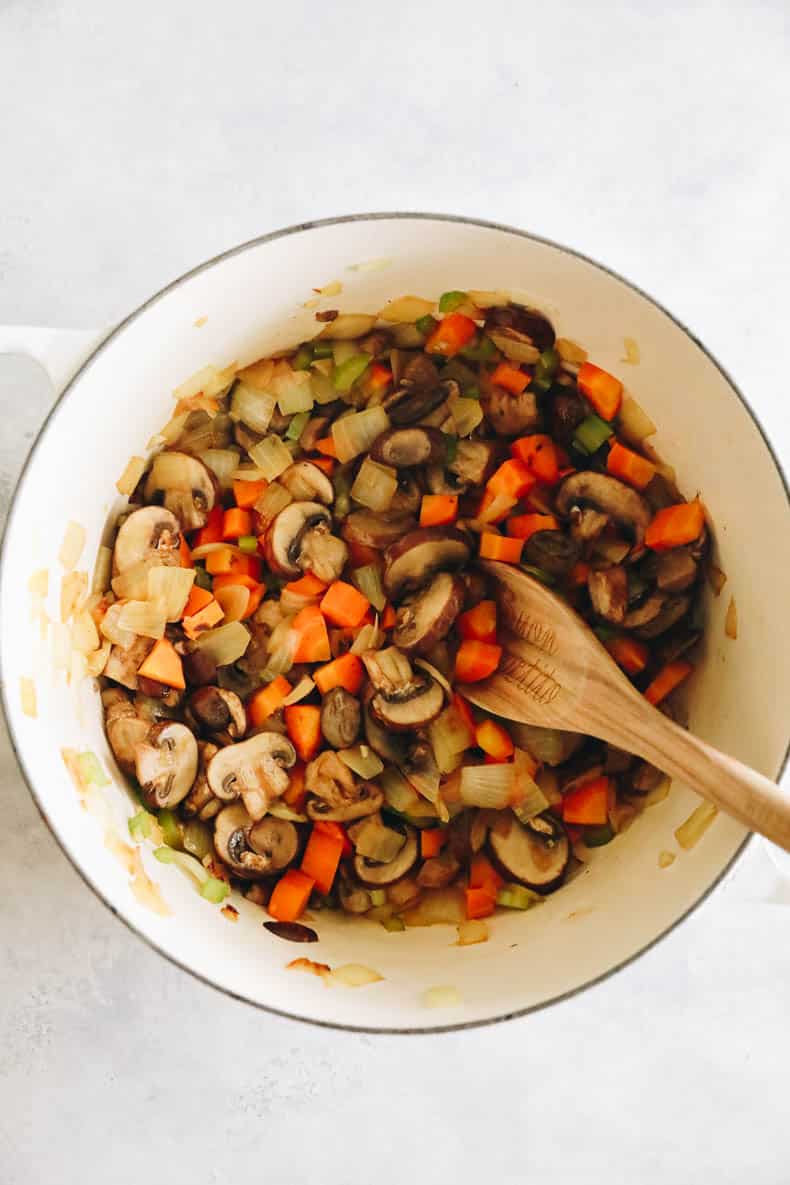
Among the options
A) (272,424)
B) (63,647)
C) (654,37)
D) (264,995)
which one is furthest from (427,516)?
(654,37)

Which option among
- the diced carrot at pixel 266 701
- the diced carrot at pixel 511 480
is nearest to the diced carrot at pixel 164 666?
the diced carrot at pixel 266 701

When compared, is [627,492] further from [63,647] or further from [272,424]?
[63,647]

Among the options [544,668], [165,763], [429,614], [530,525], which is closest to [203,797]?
[165,763]

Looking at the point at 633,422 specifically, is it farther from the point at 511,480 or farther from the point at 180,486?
the point at 180,486

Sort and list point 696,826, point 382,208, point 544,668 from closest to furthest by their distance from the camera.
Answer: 1. point 696,826
2. point 544,668
3. point 382,208

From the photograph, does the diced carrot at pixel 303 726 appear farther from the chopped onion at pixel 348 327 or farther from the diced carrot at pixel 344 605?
the chopped onion at pixel 348 327

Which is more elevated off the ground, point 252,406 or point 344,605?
point 252,406
